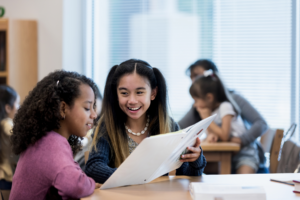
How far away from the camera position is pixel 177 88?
3.53 meters

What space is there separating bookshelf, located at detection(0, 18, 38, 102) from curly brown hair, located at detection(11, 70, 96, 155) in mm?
2080

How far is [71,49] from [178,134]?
263cm

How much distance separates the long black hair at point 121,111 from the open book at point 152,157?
1.16ft

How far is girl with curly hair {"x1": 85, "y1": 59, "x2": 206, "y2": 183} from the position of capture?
143 cm

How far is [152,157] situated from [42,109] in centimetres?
41

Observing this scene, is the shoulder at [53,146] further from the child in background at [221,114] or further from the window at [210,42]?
the window at [210,42]

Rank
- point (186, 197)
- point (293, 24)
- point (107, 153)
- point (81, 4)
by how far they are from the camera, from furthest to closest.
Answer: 1. point (81, 4)
2. point (293, 24)
3. point (107, 153)
4. point (186, 197)

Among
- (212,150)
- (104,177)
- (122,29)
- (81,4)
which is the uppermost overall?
(81,4)

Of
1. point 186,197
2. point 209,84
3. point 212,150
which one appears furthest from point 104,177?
point 209,84

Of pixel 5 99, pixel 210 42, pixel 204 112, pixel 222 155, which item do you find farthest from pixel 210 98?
pixel 5 99

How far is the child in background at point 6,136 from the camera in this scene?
219 centimetres

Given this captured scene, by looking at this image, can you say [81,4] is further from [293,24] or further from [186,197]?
[186,197]

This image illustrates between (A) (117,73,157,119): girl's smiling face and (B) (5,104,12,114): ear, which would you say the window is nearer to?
(B) (5,104,12,114): ear

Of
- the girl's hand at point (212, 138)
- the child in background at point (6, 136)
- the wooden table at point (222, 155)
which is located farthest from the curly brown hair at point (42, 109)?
the girl's hand at point (212, 138)
